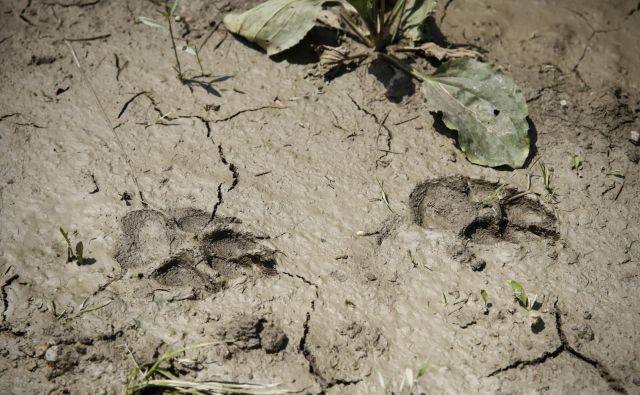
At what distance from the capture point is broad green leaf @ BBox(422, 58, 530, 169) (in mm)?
2441

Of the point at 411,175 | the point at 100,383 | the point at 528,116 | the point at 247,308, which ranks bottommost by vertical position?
the point at 100,383

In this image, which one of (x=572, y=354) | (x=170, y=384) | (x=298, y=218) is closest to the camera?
(x=170, y=384)

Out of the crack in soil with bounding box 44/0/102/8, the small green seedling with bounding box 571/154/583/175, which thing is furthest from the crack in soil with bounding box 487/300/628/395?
the crack in soil with bounding box 44/0/102/8

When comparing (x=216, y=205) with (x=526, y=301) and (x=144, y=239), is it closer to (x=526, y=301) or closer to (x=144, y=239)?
(x=144, y=239)

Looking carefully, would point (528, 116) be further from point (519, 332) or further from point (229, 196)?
point (229, 196)

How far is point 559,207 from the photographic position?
7.71 feet

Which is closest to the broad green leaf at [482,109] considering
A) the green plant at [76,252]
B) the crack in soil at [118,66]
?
the crack in soil at [118,66]

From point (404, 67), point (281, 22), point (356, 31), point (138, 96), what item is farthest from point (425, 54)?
point (138, 96)

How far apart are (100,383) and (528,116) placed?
2246 millimetres

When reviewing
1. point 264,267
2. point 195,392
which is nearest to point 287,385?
point 195,392

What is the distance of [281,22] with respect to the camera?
2.68 metres

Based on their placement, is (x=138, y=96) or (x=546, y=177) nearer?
(x=546, y=177)

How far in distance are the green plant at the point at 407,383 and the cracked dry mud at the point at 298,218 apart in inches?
1.8

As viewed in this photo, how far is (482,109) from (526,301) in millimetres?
964
